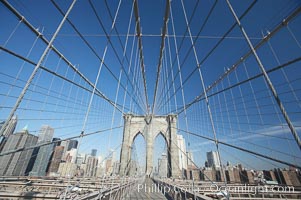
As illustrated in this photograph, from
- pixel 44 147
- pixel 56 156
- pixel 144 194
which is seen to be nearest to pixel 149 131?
pixel 56 156

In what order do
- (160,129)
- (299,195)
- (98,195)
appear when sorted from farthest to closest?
(160,129)
(299,195)
(98,195)

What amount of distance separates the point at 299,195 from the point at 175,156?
11.1 meters

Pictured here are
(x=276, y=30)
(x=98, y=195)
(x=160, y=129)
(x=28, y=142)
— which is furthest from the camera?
(x=160, y=129)

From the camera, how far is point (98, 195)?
2260 millimetres

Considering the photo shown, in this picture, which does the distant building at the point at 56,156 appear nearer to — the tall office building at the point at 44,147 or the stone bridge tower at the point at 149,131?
the tall office building at the point at 44,147

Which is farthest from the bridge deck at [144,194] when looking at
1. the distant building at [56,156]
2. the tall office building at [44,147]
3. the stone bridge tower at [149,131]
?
the stone bridge tower at [149,131]

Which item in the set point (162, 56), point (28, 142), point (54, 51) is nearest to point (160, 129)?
point (162, 56)

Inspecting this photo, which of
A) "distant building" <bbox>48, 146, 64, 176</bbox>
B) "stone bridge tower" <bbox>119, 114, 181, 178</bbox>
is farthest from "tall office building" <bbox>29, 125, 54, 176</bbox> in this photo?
"stone bridge tower" <bbox>119, 114, 181, 178</bbox>

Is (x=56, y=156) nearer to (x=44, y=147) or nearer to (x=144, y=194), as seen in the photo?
(x=44, y=147)

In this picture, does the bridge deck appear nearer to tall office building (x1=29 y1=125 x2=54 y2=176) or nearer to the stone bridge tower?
tall office building (x1=29 y1=125 x2=54 y2=176)

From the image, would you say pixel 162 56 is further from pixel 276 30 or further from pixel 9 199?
pixel 9 199

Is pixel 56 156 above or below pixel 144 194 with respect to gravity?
above

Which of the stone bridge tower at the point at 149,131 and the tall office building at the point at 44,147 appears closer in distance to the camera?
the tall office building at the point at 44,147

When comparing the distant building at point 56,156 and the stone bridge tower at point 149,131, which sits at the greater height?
the stone bridge tower at point 149,131
